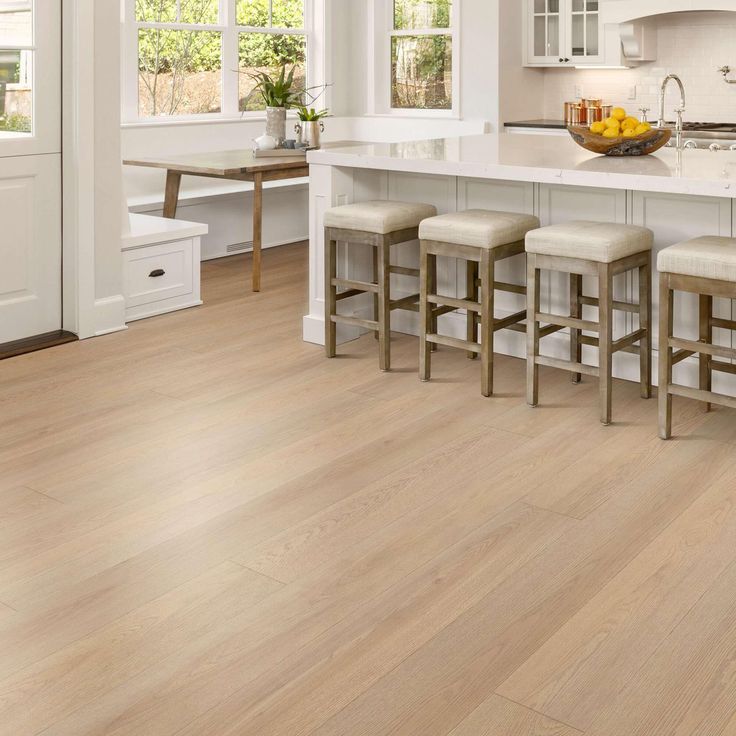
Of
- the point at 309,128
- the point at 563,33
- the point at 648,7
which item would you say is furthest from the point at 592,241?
the point at 563,33

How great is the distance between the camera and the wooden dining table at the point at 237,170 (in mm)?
5621

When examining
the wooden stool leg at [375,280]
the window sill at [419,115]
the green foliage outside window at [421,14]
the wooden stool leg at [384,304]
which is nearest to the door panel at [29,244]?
the wooden stool leg at [375,280]

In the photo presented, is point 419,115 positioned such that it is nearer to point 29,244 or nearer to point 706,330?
point 29,244

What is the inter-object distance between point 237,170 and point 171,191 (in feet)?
2.44

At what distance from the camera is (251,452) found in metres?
3.29

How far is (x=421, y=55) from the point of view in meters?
7.76

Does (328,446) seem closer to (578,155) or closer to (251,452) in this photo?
(251,452)

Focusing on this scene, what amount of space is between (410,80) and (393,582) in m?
6.13

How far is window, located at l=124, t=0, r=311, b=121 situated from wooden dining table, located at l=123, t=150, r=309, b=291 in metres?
0.56

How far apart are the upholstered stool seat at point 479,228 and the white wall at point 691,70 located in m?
3.30

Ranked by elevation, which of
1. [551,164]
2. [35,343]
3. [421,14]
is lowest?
[35,343]

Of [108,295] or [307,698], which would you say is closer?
[307,698]

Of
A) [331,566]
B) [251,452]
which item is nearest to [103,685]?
[331,566]

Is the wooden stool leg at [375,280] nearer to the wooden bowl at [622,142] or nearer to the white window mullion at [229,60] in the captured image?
the wooden bowl at [622,142]
